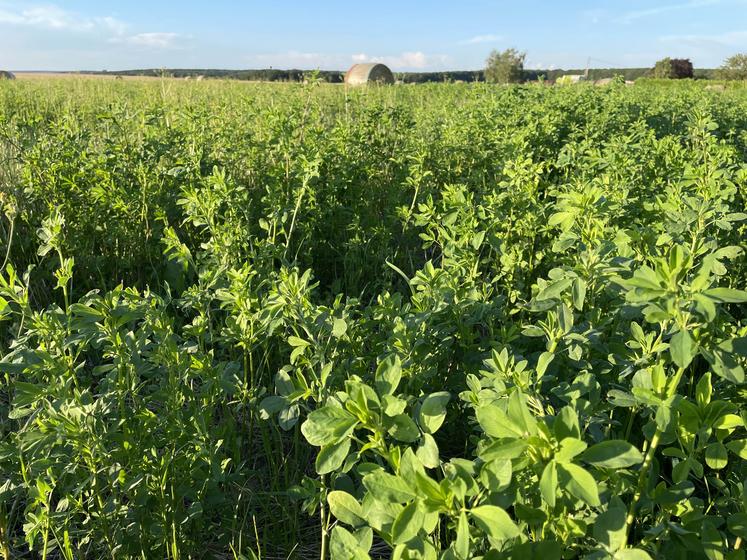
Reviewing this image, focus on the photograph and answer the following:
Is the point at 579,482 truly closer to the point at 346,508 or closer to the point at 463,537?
the point at 463,537

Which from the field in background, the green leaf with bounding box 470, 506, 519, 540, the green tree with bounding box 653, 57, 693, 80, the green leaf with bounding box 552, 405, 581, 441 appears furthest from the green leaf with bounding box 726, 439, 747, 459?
the green tree with bounding box 653, 57, 693, 80

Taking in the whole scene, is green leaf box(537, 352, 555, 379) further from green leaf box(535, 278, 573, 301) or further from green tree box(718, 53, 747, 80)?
green tree box(718, 53, 747, 80)

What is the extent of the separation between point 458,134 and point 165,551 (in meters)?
4.27

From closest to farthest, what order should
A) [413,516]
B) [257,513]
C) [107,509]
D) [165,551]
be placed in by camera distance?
[413,516]
[107,509]
[165,551]
[257,513]

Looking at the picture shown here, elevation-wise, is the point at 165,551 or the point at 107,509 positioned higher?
the point at 107,509

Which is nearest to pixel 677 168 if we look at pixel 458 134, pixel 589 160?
pixel 589 160

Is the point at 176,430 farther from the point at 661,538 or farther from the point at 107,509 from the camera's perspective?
the point at 661,538

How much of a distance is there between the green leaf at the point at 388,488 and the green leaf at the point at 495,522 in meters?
0.12

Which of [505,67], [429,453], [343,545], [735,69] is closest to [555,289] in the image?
[429,453]

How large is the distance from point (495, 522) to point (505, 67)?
40.2 meters

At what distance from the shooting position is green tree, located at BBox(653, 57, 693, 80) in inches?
1643

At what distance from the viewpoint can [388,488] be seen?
3.31 feet

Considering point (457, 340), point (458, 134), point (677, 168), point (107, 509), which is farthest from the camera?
point (458, 134)

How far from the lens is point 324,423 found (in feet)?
3.51
